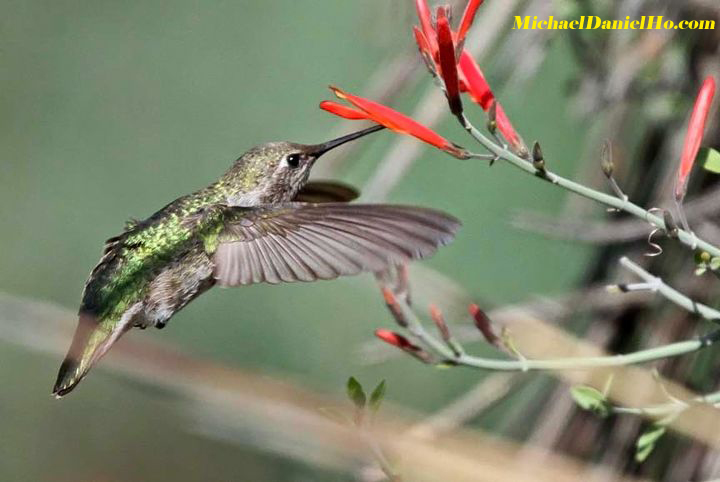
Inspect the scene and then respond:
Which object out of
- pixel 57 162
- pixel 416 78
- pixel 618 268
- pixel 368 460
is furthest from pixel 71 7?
pixel 368 460

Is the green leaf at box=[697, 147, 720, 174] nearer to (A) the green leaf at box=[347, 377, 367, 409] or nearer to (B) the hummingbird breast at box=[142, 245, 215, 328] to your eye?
(A) the green leaf at box=[347, 377, 367, 409]

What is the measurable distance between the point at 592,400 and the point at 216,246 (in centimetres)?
79

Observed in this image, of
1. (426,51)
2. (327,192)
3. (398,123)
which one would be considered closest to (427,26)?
(426,51)

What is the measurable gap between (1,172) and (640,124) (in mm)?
3198

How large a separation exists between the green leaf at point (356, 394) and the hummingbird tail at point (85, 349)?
0.53 meters

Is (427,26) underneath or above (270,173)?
above

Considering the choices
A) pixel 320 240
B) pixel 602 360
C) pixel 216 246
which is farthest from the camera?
pixel 216 246

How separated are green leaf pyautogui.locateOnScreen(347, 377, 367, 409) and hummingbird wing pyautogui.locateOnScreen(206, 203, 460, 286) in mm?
158

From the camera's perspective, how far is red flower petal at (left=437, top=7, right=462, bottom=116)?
124cm

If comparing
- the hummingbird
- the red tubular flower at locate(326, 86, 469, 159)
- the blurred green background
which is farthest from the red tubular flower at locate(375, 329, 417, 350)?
the blurred green background

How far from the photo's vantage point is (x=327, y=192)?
198 centimetres

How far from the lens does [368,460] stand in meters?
1.21

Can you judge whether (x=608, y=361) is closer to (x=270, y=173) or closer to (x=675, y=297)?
(x=675, y=297)

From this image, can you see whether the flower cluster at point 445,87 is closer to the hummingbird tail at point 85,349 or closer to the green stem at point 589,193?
the green stem at point 589,193
